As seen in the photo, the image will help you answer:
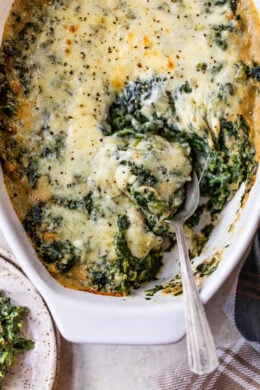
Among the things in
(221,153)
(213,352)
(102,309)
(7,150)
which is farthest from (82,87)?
(213,352)

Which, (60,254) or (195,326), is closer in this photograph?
(195,326)

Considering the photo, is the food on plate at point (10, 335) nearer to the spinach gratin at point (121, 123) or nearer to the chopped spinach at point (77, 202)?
the spinach gratin at point (121, 123)

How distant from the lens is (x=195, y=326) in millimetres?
1844

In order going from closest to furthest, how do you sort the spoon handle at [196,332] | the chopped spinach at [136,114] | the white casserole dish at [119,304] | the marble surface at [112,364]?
the spoon handle at [196,332] → the white casserole dish at [119,304] → the chopped spinach at [136,114] → the marble surface at [112,364]

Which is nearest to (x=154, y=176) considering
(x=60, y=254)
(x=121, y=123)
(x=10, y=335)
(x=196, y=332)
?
(x=121, y=123)

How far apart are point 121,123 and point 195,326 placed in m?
0.71

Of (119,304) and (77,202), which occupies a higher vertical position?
(77,202)

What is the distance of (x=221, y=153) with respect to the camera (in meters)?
2.14

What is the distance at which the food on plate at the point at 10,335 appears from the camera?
2.39m

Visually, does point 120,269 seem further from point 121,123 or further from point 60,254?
point 121,123

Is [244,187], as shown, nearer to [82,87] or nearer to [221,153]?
[221,153]

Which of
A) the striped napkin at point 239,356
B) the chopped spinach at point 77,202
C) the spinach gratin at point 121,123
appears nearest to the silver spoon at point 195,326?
the spinach gratin at point 121,123

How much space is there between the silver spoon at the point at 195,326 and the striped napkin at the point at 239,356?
48 centimetres

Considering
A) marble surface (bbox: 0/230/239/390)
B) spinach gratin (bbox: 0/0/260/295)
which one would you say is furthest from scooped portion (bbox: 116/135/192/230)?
marble surface (bbox: 0/230/239/390)
